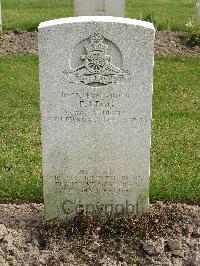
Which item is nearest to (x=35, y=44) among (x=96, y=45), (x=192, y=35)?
(x=192, y=35)

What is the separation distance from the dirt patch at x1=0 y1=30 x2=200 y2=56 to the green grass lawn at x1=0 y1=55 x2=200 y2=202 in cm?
43

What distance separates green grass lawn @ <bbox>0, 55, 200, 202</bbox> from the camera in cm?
578

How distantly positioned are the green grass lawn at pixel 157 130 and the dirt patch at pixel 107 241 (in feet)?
2.36

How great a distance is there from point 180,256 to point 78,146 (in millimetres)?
1108

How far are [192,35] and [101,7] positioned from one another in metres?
1.76

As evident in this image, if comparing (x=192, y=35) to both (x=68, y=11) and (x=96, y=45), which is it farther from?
(x=96, y=45)

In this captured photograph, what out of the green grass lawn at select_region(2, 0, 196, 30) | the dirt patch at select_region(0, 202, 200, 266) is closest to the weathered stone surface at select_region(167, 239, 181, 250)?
the dirt patch at select_region(0, 202, 200, 266)

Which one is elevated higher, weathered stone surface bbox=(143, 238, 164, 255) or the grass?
the grass

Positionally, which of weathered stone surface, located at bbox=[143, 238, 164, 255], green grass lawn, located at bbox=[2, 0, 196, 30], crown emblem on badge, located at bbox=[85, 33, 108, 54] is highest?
green grass lawn, located at bbox=[2, 0, 196, 30]

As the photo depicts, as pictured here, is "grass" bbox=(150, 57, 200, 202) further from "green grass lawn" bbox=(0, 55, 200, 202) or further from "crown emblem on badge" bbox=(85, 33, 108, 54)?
"crown emblem on badge" bbox=(85, 33, 108, 54)

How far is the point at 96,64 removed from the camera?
4387 mm

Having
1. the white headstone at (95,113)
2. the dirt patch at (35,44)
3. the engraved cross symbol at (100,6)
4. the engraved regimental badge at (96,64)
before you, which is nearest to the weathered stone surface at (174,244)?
the white headstone at (95,113)

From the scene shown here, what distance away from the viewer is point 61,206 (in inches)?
189

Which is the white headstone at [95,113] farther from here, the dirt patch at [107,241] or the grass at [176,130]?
the grass at [176,130]
